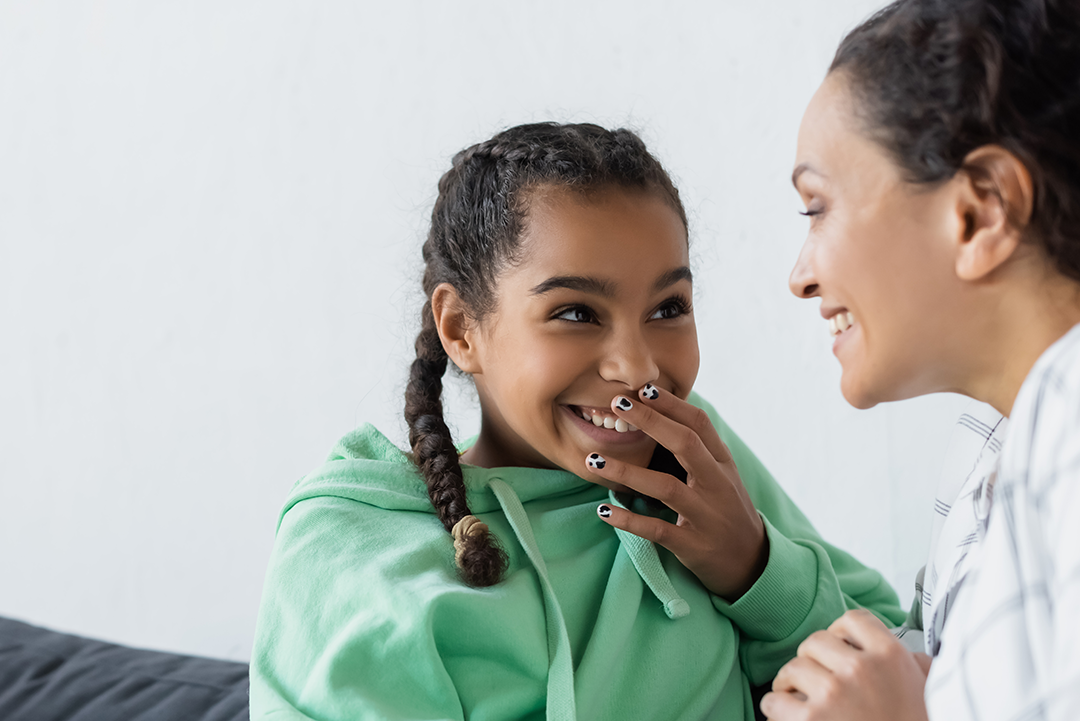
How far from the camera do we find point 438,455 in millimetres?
1228

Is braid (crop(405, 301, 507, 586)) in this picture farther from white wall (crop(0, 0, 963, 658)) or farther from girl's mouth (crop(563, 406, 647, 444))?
white wall (crop(0, 0, 963, 658))

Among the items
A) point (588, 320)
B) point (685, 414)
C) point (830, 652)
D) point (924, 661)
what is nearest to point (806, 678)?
point (830, 652)

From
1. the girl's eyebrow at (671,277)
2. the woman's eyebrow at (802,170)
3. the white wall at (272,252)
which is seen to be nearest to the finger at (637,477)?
the girl's eyebrow at (671,277)

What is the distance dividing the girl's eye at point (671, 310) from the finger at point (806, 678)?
470 mm

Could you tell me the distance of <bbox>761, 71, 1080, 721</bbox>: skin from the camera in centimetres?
82

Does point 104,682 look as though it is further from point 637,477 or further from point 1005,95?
point 1005,95

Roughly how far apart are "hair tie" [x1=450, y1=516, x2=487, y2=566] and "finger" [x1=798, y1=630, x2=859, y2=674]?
401mm

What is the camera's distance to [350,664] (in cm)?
101

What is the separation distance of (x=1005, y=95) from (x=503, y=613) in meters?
0.73

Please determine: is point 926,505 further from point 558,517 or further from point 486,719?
point 486,719

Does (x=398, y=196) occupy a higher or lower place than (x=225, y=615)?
higher

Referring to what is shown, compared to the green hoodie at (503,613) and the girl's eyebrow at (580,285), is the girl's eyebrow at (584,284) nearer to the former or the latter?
the girl's eyebrow at (580,285)

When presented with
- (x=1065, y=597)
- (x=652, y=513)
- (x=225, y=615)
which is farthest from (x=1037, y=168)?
(x=225, y=615)

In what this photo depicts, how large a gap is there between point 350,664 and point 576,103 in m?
1.26
